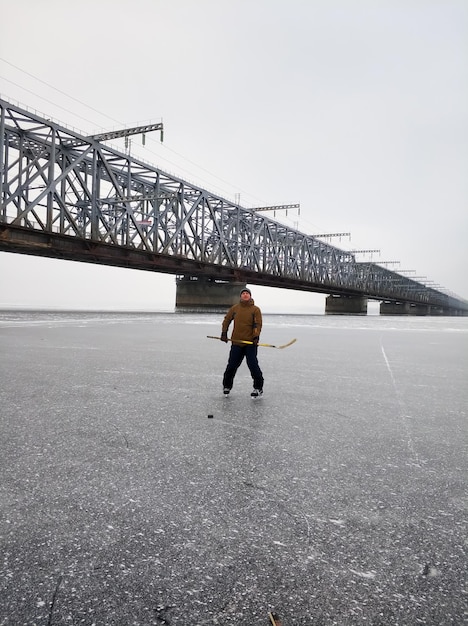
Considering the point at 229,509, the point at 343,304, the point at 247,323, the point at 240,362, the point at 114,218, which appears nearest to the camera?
the point at 229,509

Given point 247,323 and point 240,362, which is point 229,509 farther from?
point 247,323

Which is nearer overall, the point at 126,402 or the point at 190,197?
the point at 126,402

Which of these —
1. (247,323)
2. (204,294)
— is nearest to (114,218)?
(204,294)

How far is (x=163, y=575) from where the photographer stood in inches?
87.0

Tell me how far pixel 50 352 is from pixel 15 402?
5.72 metres

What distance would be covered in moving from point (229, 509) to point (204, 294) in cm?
6328

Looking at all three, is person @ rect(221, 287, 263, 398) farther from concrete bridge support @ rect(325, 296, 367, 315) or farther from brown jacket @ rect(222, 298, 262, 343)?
concrete bridge support @ rect(325, 296, 367, 315)

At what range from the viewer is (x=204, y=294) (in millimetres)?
65938

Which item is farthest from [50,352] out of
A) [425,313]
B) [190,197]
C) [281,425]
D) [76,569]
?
[425,313]

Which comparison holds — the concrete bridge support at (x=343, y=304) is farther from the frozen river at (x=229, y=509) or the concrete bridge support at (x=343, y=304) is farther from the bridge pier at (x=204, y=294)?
the frozen river at (x=229, y=509)

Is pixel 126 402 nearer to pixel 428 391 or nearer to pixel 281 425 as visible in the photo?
pixel 281 425

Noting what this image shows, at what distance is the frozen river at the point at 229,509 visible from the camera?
6.64ft

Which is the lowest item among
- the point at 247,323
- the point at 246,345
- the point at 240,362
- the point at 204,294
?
the point at 240,362

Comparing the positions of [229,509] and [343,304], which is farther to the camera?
[343,304]
